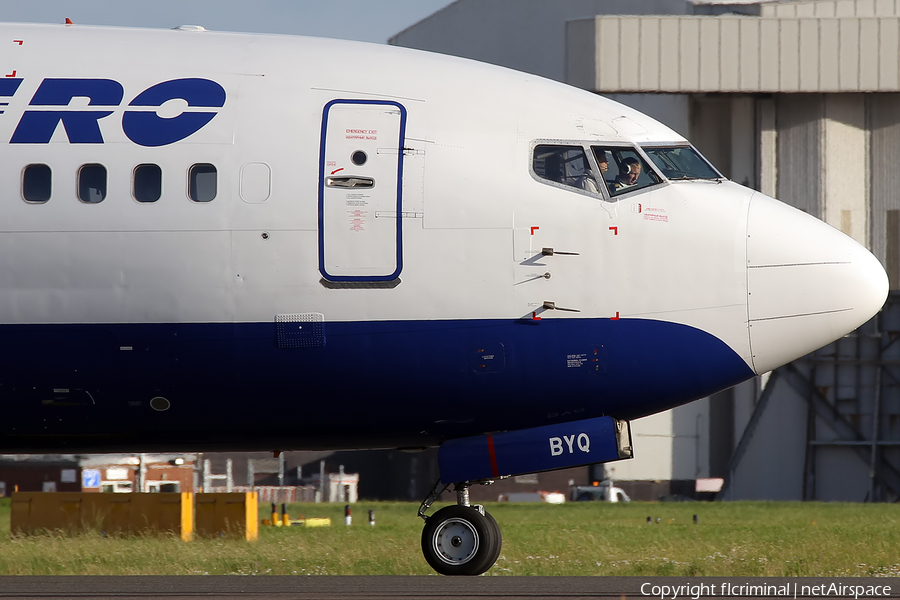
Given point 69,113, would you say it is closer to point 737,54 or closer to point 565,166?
point 565,166

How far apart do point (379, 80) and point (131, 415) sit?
4383 millimetres

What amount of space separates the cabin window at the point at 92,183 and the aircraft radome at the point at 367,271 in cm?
3

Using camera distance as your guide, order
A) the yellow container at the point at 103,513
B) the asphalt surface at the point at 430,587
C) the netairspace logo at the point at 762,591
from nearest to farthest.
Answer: the netairspace logo at the point at 762,591
the asphalt surface at the point at 430,587
the yellow container at the point at 103,513

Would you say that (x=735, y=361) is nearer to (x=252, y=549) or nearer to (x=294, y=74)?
(x=294, y=74)

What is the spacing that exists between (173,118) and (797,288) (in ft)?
21.7

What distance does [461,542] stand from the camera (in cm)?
1304

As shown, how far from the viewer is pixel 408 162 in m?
12.6

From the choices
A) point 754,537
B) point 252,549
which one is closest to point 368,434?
point 252,549

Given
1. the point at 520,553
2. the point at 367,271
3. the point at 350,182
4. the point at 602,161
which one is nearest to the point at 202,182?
the point at 350,182

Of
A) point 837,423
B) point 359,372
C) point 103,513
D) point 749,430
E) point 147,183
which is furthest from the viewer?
point 749,430

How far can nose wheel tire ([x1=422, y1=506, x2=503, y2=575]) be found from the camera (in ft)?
42.5

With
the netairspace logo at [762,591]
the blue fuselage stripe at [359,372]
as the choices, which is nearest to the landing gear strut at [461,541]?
the blue fuselage stripe at [359,372]

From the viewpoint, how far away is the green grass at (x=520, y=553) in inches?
650

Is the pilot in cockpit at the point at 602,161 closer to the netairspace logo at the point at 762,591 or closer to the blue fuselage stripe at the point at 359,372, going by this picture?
the blue fuselage stripe at the point at 359,372
